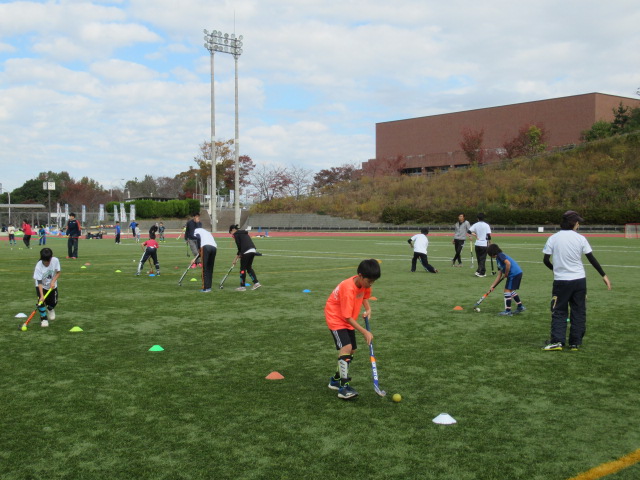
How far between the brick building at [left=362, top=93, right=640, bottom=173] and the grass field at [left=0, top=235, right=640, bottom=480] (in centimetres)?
6883

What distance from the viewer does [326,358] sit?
7484mm

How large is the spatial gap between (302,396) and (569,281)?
3882 mm

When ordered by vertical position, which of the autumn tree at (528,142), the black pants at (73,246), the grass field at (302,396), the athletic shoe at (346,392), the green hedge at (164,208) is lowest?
the grass field at (302,396)

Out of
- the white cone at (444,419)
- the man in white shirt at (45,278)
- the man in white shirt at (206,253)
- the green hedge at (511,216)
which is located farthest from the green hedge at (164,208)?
the white cone at (444,419)

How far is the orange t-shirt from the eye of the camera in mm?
5559

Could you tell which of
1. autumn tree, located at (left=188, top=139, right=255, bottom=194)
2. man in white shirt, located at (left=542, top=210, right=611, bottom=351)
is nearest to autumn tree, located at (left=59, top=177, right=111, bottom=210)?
autumn tree, located at (left=188, top=139, right=255, bottom=194)

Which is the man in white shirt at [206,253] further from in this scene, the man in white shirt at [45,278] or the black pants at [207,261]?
the man in white shirt at [45,278]

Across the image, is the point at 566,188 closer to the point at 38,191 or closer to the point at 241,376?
the point at 241,376

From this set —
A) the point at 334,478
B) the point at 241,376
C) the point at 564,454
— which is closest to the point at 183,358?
the point at 241,376

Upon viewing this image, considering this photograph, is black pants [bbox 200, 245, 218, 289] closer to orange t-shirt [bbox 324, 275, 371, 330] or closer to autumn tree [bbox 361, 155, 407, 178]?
orange t-shirt [bbox 324, 275, 371, 330]

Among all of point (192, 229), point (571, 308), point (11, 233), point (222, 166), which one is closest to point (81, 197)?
point (222, 166)

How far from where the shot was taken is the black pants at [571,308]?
25.0 ft

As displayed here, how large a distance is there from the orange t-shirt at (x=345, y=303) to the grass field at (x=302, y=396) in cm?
78

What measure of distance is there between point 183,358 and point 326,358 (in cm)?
180
